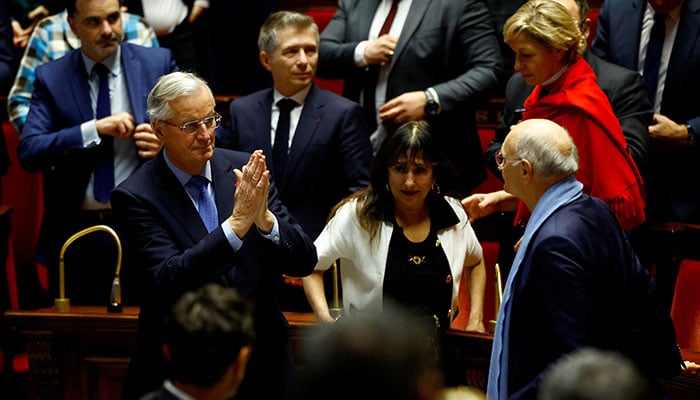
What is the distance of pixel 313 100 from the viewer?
13.9 ft

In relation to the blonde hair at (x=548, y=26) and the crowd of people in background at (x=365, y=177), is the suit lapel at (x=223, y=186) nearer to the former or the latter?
the crowd of people in background at (x=365, y=177)

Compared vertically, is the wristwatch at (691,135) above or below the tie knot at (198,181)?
below

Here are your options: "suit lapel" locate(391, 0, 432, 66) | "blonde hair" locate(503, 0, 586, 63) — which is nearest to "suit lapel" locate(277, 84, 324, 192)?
"suit lapel" locate(391, 0, 432, 66)

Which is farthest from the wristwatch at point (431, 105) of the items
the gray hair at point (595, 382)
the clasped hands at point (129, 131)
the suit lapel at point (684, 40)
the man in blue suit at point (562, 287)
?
the gray hair at point (595, 382)

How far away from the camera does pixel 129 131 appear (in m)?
4.12

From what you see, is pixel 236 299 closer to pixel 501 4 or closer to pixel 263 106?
pixel 263 106

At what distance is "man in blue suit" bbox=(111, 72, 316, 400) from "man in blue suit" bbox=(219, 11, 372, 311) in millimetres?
979

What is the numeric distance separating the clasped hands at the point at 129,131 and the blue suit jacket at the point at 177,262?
3.19ft

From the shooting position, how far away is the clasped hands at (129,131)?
410 centimetres

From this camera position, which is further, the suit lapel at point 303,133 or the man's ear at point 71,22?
the man's ear at point 71,22

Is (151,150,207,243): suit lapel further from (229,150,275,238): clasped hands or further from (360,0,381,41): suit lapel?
(360,0,381,41): suit lapel

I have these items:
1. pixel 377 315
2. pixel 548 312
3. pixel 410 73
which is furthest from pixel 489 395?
pixel 410 73

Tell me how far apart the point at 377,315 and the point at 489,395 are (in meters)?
1.40

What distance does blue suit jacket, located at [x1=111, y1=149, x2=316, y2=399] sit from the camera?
9.94 feet
